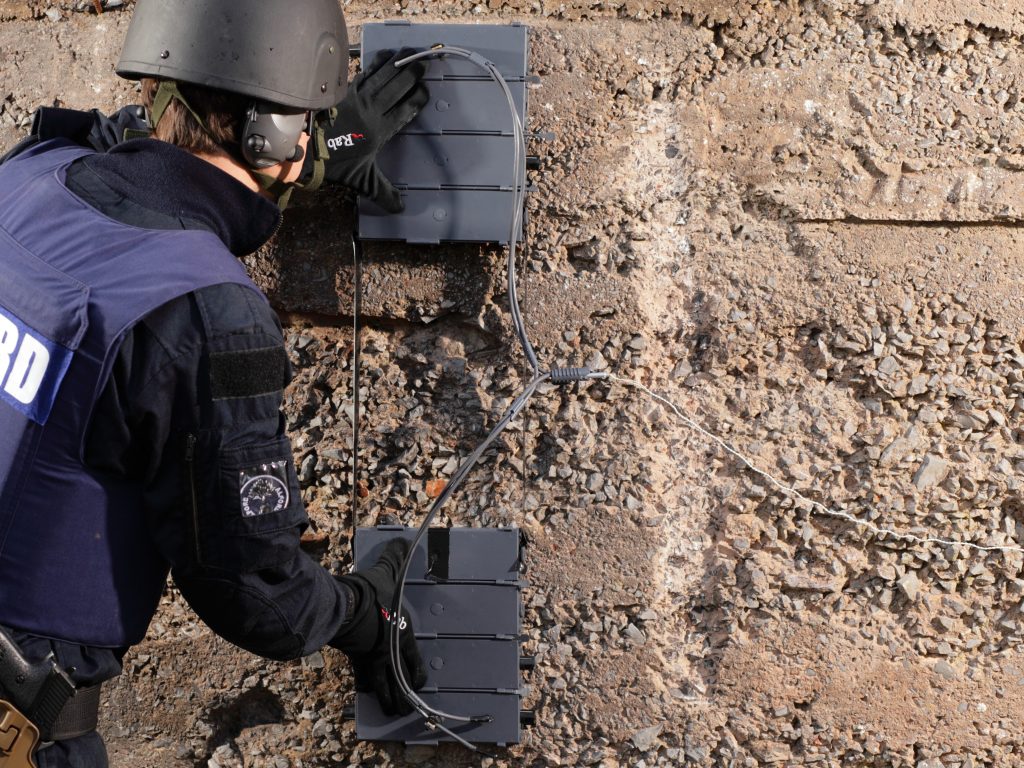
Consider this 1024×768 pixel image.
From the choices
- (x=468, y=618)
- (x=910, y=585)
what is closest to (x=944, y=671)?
(x=910, y=585)

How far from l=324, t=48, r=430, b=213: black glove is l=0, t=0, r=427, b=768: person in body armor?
0.77 feet

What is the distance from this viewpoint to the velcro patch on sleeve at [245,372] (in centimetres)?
116

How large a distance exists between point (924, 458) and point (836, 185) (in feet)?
1.70

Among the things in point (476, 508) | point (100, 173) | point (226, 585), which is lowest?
point (476, 508)

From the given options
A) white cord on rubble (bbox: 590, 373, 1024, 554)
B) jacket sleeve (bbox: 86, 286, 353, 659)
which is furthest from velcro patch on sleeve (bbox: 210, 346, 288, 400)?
white cord on rubble (bbox: 590, 373, 1024, 554)

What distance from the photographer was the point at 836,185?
1.76 metres

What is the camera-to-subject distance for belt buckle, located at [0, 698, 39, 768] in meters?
1.19

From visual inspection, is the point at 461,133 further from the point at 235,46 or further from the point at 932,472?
the point at 932,472

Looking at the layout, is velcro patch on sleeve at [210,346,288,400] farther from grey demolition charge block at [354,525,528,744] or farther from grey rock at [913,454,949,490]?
grey rock at [913,454,949,490]

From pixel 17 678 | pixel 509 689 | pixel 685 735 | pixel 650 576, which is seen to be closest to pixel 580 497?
pixel 650 576

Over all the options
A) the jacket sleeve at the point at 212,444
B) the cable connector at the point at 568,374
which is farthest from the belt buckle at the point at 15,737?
the cable connector at the point at 568,374

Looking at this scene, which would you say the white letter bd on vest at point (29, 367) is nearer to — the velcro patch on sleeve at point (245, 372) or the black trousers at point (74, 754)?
the velcro patch on sleeve at point (245, 372)

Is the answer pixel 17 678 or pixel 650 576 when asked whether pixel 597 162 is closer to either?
pixel 650 576

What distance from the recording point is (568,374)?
5.56 feet
